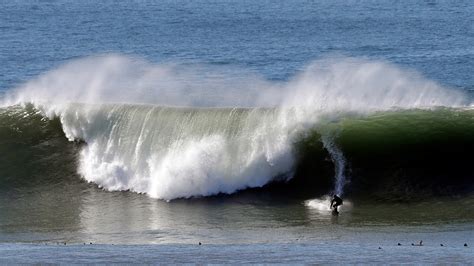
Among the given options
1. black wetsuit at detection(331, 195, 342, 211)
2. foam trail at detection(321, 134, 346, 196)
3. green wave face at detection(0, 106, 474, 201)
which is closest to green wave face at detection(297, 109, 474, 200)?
green wave face at detection(0, 106, 474, 201)

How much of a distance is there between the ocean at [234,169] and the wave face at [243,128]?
0.04 meters

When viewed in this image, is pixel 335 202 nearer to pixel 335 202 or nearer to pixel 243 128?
pixel 335 202

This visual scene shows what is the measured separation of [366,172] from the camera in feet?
86.7

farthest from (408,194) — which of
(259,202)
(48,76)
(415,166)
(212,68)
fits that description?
(212,68)

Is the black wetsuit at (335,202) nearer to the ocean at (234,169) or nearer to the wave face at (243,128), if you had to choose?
the ocean at (234,169)

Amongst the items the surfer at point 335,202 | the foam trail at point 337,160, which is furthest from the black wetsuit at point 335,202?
the foam trail at point 337,160

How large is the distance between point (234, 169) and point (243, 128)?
4.71ft

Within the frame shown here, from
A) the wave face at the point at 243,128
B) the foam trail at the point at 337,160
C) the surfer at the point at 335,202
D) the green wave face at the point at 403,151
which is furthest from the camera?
Result: the wave face at the point at 243,128

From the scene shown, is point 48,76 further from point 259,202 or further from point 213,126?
point 259,202

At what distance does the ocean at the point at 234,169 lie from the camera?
840 inches

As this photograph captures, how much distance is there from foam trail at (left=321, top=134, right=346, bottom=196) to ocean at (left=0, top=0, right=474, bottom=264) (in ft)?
0.12

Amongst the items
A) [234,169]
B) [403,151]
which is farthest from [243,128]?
[403,151]

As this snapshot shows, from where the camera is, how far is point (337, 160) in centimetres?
2691

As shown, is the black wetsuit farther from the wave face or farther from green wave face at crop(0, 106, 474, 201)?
the wave face
